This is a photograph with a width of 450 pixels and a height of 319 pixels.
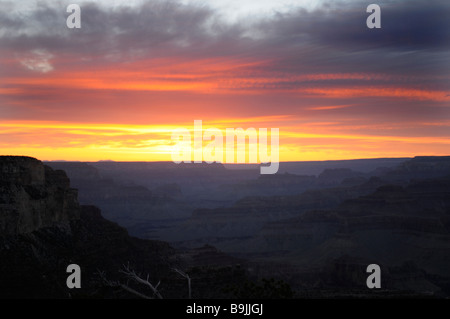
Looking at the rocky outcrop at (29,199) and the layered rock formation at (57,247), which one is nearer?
the layered rock formation at (57,247)

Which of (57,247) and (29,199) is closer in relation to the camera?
(57,247)

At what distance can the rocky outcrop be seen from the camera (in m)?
79.2

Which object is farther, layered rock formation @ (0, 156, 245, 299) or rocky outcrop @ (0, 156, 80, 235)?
rocky outcrop @ (0, 156, 80, 235)

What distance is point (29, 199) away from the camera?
85.9 meters

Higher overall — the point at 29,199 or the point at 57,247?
the point at 29,199

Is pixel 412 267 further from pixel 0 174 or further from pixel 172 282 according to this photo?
pixel 0 174

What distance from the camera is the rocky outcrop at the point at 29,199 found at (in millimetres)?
79250

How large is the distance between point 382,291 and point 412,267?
33.6 metres

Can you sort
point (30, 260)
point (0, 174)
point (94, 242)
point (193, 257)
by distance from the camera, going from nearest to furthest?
point (30, 260)
point (0, 174)
point (94, 242)
point (193, 257)

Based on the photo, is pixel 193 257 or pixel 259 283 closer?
pixel 259 283

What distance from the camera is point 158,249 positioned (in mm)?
114438
